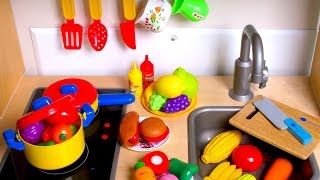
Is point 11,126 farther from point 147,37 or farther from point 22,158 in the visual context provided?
point 147,37

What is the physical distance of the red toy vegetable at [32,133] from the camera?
0.90 m

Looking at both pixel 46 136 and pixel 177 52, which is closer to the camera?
pixel 46 136

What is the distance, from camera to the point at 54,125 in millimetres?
921

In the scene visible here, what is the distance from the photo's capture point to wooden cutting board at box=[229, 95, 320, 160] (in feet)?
3.20

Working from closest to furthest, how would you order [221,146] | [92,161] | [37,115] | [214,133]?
[37,115], [92,161], [221,146], [214,133]

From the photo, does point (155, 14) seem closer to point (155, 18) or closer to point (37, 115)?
point (155, 18)

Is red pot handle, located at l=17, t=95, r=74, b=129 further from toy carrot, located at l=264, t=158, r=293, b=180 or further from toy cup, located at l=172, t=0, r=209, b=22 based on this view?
toy carrot, located at l=264, t=158, r=293, b=180

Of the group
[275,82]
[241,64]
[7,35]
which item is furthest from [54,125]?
[275,82]

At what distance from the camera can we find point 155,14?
1101 mm

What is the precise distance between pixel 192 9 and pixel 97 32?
0.28 m

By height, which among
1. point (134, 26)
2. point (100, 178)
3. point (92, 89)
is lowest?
point (100, 178)

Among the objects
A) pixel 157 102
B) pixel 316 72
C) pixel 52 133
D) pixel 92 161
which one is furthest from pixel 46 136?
pixel 316 72

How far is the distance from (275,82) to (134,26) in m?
0.44

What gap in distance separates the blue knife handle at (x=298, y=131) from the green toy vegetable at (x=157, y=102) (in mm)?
313
